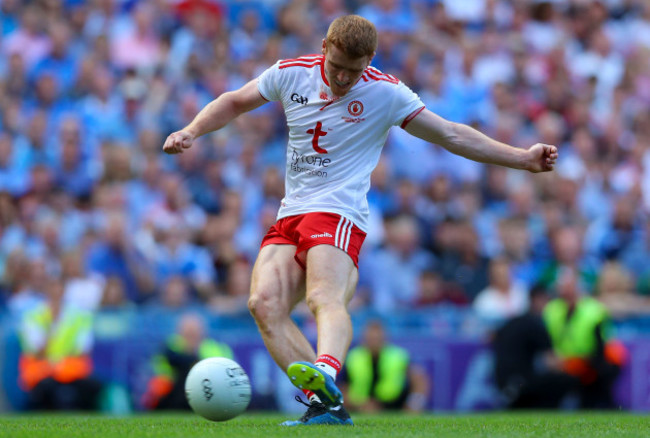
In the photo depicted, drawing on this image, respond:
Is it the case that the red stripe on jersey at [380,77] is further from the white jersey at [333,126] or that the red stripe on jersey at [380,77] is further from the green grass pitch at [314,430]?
the green grass pitch at [314,430]

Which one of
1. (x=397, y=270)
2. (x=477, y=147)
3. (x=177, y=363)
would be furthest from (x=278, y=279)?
(x=397, y=270)

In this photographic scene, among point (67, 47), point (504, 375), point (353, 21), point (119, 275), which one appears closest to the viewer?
point (353, 21)

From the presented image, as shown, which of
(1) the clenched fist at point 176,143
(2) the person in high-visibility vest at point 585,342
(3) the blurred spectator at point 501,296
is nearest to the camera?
(1) the clenched fist at point 176,143

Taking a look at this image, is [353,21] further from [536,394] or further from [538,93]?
[538,93]

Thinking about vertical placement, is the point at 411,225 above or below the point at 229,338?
above

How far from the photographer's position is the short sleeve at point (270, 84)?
22.5 feet

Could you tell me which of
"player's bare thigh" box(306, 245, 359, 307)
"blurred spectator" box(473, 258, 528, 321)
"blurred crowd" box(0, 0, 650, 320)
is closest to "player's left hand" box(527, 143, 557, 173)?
"player's bare thigh" box(306, 245, 359, 307)

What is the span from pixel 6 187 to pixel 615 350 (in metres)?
7.90

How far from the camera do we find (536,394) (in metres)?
11.8

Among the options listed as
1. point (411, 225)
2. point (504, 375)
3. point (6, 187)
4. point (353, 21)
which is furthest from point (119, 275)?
point (353, 21)

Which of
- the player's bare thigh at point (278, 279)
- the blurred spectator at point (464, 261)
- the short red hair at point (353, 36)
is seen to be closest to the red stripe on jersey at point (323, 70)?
the short red hair at point (353, 36)

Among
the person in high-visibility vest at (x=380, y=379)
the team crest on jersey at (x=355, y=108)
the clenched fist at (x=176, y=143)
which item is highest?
the team crest on jersey at (x=355, y=108)

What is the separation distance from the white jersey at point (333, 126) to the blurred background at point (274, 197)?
17.2 feet

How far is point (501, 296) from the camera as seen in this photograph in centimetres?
1262
